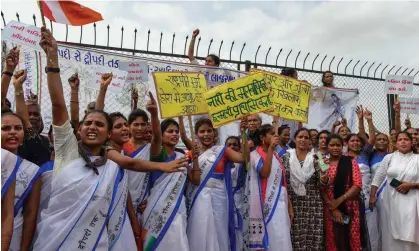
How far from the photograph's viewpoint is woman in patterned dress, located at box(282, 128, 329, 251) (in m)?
4.77

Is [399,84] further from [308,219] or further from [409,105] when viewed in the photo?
[308,219]

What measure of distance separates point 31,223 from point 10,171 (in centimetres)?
41

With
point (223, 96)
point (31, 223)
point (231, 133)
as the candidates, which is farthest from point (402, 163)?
point (31, 223)

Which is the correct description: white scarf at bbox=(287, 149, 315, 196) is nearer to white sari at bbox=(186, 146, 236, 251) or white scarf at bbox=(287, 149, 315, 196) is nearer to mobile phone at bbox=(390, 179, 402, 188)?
white sari at bbox=(186, 146, 236, 251)

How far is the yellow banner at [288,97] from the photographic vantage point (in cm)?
475

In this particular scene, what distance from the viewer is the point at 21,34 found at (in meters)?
4.32

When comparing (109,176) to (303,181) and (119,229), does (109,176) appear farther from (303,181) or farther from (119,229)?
(303,181)

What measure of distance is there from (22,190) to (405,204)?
14.9ft

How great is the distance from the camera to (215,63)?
6.25 meters

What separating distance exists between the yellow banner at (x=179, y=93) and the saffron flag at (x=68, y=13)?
0.87 m

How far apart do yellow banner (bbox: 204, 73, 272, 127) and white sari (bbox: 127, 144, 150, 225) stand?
775 millimetres

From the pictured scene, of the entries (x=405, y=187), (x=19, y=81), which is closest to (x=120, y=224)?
(x=19, y=81)

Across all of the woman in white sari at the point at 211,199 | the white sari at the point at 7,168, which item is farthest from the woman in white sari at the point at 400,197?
the white sari at the point at 7,168

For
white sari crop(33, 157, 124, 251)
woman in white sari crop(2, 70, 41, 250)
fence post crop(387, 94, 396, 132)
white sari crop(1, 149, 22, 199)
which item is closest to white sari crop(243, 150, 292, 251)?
white sari crop(33, 157, 124, 251)
